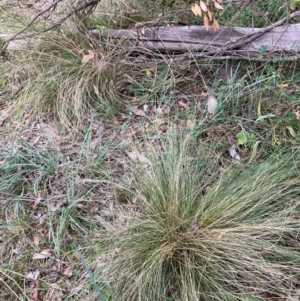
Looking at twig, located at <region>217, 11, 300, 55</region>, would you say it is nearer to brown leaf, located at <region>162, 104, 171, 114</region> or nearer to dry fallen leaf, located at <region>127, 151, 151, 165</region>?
brown leaf, located at <region>162, 104, 171, 114</region>

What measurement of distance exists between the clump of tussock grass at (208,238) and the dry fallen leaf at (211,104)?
71cm

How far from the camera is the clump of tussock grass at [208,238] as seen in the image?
196 centimetres

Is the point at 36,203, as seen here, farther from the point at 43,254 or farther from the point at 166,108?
the point at 166,108

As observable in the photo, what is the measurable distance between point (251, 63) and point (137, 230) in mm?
1803

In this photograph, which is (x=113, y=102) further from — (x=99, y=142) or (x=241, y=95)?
(x=241, y=95)

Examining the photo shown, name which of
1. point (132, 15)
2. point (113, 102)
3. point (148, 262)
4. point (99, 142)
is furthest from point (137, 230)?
point (132, 15)

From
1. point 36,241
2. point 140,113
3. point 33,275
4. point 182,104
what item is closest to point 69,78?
point 140,113

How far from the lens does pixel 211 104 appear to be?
2.97 m

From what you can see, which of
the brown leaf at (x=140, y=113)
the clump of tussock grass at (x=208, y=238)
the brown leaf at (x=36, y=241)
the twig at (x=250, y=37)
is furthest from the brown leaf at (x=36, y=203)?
the twig at (x=250, y=37)

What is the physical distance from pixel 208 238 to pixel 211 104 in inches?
49.9

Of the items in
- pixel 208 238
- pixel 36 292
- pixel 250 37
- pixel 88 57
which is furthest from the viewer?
pixel 88 57

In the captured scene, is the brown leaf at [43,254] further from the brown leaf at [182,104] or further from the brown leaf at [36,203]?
the brown leaf at [182,104]

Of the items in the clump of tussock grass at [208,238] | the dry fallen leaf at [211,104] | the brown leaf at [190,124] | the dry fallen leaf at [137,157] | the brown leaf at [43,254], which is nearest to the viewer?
the clump of tussock grass at [208,238]

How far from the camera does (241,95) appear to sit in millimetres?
2902
